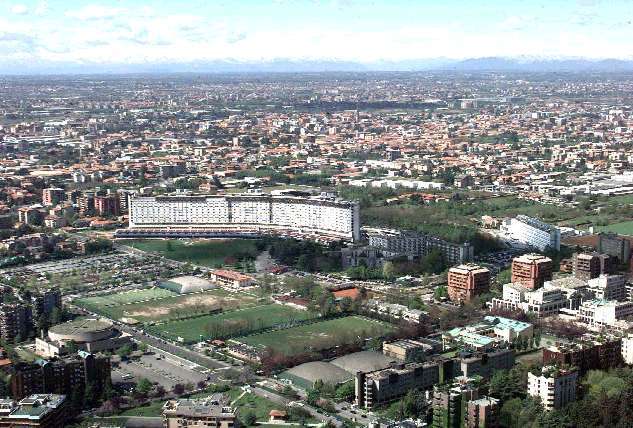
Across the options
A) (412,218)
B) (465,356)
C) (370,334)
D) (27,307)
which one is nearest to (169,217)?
(412,218)

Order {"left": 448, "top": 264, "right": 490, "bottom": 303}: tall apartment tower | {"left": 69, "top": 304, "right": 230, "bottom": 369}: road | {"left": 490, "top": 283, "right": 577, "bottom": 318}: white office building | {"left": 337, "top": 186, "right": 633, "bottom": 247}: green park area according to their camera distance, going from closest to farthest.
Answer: {"left": 69, "top": 304, "right": 230, "bottom": 369}: road → {"left": 490, "top": 283, "right": 577, "bottom": 318}: white office building → {"left": 448, "top": 264, "right": 490, "bottom": 303}: tall apartment tower → {"left": 337, "top": 186, "right": 633, "bottom": 247}: green park area

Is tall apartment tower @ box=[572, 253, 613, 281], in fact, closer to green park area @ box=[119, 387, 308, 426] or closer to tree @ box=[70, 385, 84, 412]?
green park area @ box=[119, 387, 308, 426]

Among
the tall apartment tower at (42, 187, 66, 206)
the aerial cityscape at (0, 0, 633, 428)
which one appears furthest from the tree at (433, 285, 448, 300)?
the tall apartment tower at (42, 187, 66, 206)

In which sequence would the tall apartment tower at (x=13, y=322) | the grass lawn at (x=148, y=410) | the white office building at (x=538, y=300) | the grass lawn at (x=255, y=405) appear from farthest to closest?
the white office building at (x=538, y=300) < the tall apartment tower at (x=13, y=322) < the grass lawn at (x=148, y=410) < the grass lawn at (x=255, y=405)

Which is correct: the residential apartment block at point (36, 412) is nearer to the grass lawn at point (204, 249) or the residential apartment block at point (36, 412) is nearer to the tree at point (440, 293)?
the tree at point (440, 293)

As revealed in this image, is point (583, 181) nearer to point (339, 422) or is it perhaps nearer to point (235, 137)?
point (235, 137)

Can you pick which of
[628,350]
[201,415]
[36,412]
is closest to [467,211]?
[628,350]

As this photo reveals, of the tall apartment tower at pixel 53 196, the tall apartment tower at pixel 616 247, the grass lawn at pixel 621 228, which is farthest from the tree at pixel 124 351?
the tall apartment tower at pixel 53 196

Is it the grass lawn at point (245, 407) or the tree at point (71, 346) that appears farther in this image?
the tree at point (71, 346)
